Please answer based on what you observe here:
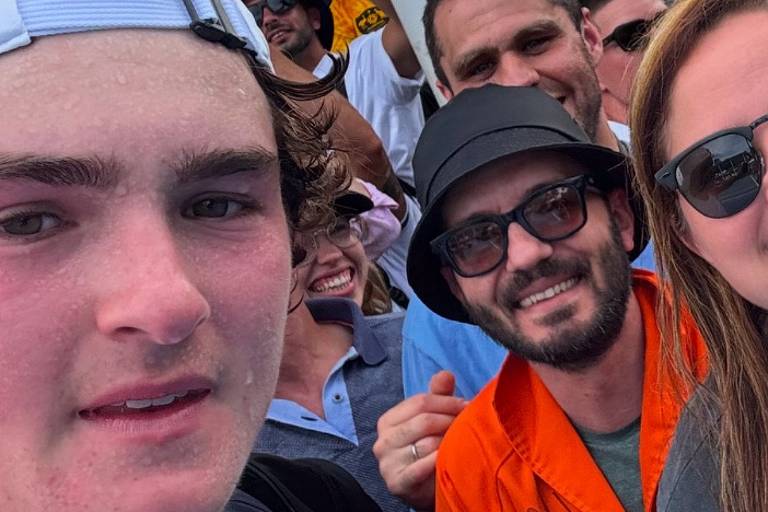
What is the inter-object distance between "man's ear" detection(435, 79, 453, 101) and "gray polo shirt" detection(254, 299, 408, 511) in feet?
2.94

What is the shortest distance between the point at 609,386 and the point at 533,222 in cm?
45

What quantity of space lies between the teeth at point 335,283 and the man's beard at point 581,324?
1.12 m

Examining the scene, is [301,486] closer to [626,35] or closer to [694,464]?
[694,464]

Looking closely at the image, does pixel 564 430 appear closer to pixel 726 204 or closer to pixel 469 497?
pixel 469 497

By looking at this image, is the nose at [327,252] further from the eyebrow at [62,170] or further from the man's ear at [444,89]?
the eyebrow at [62,170]

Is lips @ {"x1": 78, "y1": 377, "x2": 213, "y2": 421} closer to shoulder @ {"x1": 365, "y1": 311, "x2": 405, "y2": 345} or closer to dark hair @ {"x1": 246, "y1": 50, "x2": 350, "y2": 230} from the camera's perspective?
dark hair @ {"x1": 246, "y1": 50, "x2": 350, "y2": 230}

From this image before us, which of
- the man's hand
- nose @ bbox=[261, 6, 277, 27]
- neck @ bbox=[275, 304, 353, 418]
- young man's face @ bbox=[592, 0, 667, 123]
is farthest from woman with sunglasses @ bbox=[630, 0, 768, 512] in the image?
nose @ bbox=[261, 6, 277, 27]

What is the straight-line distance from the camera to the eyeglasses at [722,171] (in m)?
1.22

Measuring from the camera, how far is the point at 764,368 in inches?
56.4

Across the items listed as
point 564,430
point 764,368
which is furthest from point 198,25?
point 564,430

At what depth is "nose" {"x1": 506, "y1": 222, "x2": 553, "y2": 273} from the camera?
72.1 inches

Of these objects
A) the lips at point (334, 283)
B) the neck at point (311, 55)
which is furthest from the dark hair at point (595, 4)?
the lips at point (334, 283)

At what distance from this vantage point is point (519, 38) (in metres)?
→ 2.50

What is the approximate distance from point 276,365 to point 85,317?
31cm
